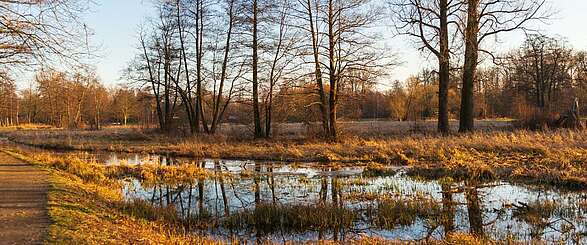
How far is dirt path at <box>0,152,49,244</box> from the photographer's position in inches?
253

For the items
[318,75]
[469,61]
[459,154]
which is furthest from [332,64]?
[459,154]

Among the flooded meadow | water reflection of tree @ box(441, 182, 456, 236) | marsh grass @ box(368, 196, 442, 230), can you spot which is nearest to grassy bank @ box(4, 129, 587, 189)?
the flooded meadow

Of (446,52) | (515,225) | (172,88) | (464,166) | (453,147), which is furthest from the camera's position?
(172,88)

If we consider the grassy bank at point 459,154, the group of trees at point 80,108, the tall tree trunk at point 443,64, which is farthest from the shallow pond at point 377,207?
the group of trees at point 80,108

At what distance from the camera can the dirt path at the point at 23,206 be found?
6.43 metres

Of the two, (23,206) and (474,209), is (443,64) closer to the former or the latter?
(474,209)

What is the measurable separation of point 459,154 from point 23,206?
13193 millimetres

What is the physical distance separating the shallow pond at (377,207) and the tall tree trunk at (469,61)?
366 inches

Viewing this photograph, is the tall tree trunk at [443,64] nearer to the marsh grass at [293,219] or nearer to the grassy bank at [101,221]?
the marsh grass at [293,219]

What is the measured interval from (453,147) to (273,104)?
13054 mm

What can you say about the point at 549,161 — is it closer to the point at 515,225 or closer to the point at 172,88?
the point at 515,225

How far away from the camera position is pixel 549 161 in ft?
46.5

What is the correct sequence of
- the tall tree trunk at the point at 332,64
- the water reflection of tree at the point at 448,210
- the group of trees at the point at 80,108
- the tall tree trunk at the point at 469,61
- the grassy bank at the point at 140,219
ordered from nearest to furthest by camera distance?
the grassy bank at the point at 140,219 → the water reflection of tree at the point at 448,210 → the tall tree trunk at the point at 469,61 → the tall tree trunk at the point at 332,64 → the group of trees at the point at 80,108

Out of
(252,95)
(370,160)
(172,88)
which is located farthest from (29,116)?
(370,160)
